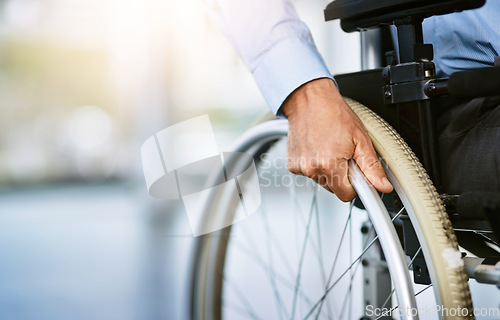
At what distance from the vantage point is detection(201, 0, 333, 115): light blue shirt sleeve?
671mm

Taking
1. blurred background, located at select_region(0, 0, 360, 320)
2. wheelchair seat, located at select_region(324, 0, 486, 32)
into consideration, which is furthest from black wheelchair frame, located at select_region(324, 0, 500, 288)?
blurred background, located at select_region(0, 0, 360, 320)

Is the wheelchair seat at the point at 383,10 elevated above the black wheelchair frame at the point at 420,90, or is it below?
above

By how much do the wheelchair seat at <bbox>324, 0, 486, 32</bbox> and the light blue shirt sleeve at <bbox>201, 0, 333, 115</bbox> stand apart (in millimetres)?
48

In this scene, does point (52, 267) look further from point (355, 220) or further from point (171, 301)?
point (355, 220)

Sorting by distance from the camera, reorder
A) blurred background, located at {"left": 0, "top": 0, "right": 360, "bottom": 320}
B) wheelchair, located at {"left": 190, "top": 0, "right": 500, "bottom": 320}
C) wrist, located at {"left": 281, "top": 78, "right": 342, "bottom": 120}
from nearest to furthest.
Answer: wheelchair, located at {"left": 190, "top": 0, "right": 500, "bottom": 320} → wrist, located at {"left": 281, "top": 78, "right": 342, "bottom": 120} → blurred background, located at {"left": 0, "top": 0, "right": 360, "bottom": 320}

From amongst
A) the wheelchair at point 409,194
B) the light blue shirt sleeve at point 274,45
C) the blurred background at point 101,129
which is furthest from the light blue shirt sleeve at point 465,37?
the blurred background at point 101,129

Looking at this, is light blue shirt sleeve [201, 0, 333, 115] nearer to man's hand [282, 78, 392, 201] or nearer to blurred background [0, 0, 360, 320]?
man's hand [282, 78, 392, 201]

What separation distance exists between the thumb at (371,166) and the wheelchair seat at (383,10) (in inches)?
5.8

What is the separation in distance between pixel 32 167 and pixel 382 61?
4.16 meters

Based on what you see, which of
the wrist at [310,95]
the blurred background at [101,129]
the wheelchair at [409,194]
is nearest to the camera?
the wheelchair at [409,194]

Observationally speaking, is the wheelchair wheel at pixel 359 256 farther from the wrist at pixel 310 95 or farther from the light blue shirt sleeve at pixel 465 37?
the light blue shirt sleeve at pixel 465 37

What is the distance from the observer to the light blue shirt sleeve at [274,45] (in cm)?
67

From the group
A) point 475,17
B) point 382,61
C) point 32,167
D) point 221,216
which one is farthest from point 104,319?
point 32,167

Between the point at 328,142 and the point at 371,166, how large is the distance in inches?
2.1
